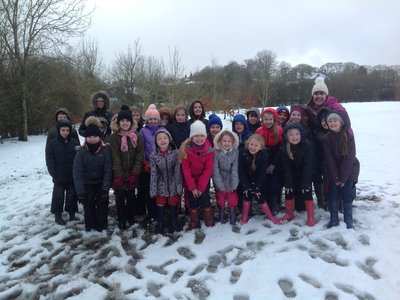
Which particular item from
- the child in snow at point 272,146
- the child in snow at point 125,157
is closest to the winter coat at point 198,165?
the child in snow at point 125,157

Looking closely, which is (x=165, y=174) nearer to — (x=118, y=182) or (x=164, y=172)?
(x=164, y=172)

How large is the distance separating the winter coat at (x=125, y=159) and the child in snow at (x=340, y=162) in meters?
2.70

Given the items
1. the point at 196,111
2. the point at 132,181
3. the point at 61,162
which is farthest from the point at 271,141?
the point at 61,162

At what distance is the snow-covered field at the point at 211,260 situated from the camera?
11.0 ft

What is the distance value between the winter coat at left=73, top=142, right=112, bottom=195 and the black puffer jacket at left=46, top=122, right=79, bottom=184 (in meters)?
0.52

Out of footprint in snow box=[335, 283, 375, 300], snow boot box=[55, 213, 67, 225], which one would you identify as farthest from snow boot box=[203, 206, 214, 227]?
snow boot box=[55, 213, 67, 225]

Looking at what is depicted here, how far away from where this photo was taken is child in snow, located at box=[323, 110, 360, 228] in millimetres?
4406

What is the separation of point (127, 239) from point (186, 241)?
867 millimetres

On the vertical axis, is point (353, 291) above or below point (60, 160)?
below

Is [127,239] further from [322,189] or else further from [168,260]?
[322,189]

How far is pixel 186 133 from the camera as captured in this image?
17.8 feet

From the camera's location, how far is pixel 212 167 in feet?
15.4

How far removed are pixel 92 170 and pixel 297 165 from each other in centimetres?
299

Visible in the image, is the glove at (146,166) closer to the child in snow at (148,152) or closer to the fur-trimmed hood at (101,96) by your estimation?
the child in snow at (148,152)
